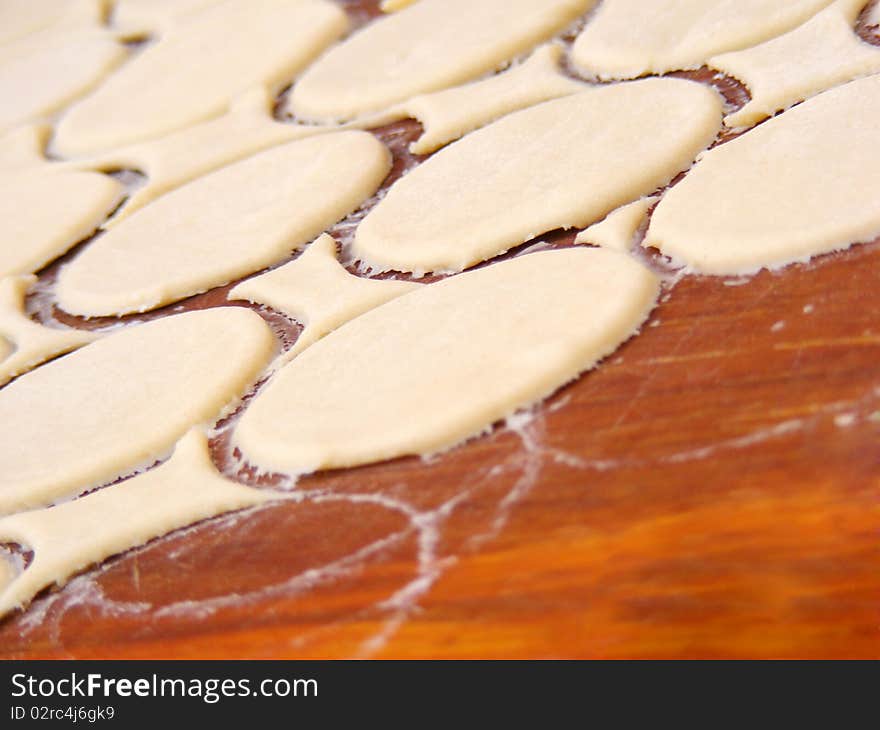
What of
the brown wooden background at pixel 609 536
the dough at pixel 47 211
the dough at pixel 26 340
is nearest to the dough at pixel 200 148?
the dough at pixel 47 211

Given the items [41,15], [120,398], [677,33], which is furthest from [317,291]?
[41,15]

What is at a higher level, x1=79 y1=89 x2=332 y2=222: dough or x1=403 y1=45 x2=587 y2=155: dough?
x1=403 y1=45 x2=587 y2=155: dough

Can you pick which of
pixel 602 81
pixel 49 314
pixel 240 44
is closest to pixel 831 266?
pixel 602 81

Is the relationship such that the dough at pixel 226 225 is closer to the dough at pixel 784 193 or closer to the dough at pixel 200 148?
the dough at pixel 200 148

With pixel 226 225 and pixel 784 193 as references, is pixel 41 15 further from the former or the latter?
pixel 784 193

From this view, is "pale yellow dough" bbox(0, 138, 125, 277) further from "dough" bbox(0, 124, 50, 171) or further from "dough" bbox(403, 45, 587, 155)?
"dough" bbox(403, 45, 587, 155)

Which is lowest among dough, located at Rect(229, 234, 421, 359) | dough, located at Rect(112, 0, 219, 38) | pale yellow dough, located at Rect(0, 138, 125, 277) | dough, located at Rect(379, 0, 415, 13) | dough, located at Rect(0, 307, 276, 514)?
dough, located at Rect(0, 307, 276, 514)

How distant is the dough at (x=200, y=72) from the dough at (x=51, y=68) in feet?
0.16

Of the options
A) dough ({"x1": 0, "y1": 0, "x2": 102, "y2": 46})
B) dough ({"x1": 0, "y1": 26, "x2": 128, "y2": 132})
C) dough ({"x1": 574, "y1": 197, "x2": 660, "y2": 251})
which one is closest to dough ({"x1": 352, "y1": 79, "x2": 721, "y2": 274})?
dough ({"x1": 574, "y1": 197, "x2": 660, "y2": 251})

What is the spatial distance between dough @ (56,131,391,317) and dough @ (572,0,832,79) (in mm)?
230

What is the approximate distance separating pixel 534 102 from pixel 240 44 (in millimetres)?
499

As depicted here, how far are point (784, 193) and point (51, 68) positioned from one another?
116 cm

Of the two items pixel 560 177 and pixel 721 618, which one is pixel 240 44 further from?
pixel 721 618

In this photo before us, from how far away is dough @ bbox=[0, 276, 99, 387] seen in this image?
0.88m
